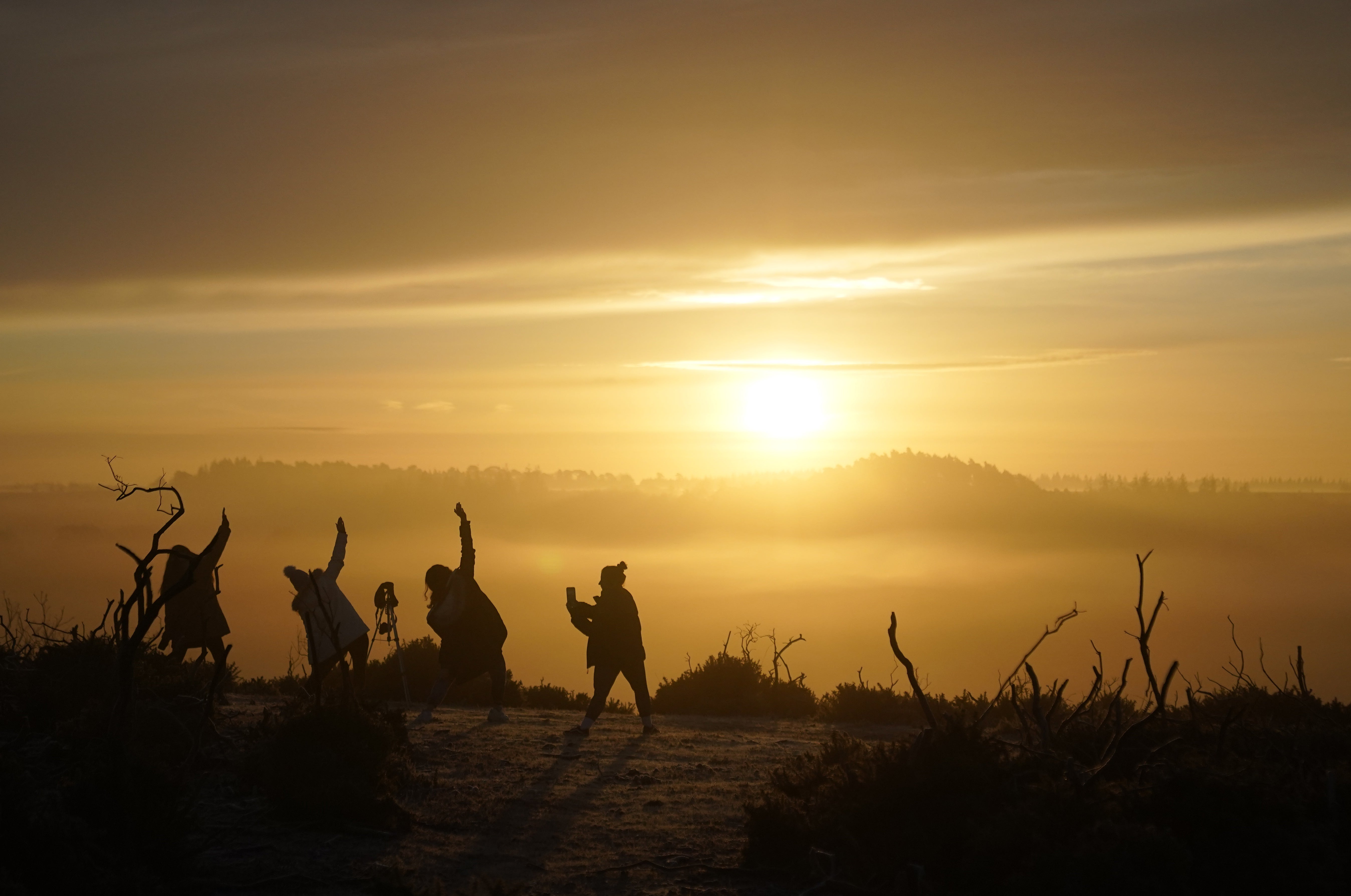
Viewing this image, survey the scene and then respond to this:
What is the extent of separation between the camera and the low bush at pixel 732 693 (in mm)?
16203

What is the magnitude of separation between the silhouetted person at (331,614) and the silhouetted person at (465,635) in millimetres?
1037

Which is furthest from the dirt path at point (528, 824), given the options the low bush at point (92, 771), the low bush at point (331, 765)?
the low bush at point (92, 771)

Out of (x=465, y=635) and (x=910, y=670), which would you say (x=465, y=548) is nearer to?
(x=465, y=635)

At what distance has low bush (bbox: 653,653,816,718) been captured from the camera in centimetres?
1620

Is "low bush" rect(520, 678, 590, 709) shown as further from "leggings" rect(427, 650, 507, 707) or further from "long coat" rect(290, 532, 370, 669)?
"long coat" rect(290, 532, 370, 669)

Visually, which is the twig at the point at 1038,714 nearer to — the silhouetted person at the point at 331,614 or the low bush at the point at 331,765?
the low bush at the point at 331,765

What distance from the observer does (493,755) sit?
10734 millimetres

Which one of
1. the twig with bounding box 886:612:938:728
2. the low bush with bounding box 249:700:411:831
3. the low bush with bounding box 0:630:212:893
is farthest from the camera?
the low bush with bounding box 249:700:411:831

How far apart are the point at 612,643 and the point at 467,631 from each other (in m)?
2.01

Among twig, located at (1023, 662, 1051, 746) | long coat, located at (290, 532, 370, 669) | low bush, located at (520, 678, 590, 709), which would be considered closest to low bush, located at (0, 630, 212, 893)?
long coat, located at (290, 532, 370, 669)

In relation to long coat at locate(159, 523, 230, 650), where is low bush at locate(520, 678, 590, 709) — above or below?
below

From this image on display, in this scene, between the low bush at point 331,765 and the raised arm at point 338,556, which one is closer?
the low bush at point 331,765

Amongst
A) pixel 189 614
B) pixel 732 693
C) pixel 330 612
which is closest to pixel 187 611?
pixel 189 614

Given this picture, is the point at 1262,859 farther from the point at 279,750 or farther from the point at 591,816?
Result: the point at 279,750
